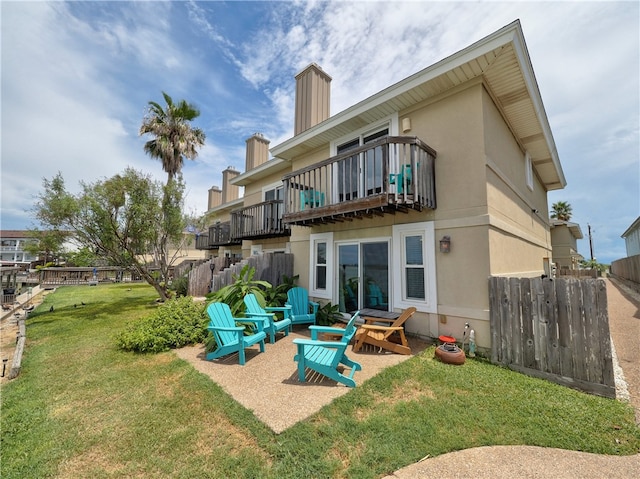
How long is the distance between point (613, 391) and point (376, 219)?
514 cm

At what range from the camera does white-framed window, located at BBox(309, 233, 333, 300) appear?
8367mm

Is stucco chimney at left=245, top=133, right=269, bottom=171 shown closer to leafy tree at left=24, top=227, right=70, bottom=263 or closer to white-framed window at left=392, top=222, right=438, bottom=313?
leafy tree at left=24, top=227, right=70, bottom=263

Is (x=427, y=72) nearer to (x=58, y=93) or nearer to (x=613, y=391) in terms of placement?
(x=613, y=391)

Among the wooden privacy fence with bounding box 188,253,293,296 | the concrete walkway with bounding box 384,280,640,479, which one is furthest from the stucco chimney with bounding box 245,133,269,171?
the concrete walkway with bounding box 384,280,640,479

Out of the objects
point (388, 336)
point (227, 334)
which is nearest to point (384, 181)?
point (388, 336)

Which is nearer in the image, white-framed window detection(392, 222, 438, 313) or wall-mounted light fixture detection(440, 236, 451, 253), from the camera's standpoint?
wall-mounted light fixture detection(440, 236, 451, 253)

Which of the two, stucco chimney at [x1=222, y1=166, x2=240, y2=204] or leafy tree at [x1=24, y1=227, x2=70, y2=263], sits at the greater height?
stucco chimney at [x1=222, y1=166, x2=240, y2=204]

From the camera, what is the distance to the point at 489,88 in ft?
20.8

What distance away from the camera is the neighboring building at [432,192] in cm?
565

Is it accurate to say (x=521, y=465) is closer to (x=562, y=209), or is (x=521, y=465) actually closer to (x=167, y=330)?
(x=167, y=330)

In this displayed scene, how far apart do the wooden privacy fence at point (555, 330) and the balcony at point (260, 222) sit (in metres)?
7.50

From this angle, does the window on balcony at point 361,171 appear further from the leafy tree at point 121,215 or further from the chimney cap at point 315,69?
the leafy tree at point 121,215

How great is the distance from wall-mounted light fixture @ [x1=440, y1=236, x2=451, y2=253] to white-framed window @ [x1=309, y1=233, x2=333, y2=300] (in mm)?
3379

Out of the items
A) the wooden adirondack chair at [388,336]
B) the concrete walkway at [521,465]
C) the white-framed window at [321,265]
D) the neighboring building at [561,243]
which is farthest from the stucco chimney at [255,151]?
the neighboring building at [561,243]
